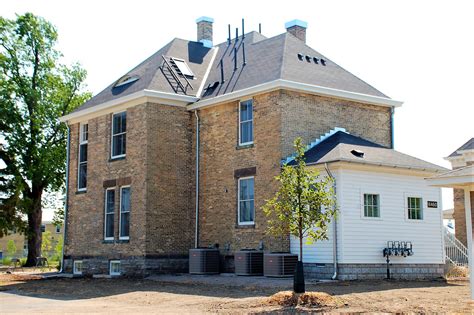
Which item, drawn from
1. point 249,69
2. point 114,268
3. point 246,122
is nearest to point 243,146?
point 246,122

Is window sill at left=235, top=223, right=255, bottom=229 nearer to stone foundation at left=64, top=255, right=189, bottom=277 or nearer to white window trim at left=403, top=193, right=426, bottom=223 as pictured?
stone foundation at left=64, top=255, right=189, bottom=277

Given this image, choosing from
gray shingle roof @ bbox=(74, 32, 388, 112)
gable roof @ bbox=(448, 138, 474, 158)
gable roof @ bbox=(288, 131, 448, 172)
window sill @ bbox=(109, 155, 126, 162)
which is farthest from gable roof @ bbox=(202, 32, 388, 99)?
gable roof @ bbox=(448, 138, 474, 158)

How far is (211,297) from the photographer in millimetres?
17406

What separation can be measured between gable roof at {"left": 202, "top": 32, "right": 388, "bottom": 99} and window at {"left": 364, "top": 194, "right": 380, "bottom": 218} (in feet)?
16.8

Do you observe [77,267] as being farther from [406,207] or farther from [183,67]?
[406,207]

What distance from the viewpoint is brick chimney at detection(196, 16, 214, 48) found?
109ft

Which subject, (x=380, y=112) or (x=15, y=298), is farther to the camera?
(x=380, y=112)

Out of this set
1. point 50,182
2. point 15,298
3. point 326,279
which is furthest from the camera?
point 50,182

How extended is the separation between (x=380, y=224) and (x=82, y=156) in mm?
14428

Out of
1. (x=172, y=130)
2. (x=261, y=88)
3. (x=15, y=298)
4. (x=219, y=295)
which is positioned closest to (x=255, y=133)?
(x=261, y=88)

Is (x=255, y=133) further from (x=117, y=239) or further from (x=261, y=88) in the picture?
(x=117, y=239)

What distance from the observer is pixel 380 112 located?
27.7 m

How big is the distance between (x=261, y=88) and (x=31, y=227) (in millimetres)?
22771

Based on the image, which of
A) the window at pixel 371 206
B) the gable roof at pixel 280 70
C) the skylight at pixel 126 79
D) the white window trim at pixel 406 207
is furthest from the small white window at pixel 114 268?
the white window trim at pixel 406 207
